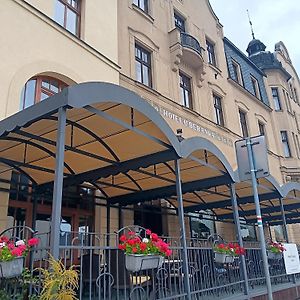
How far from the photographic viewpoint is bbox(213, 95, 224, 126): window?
15.8 metres

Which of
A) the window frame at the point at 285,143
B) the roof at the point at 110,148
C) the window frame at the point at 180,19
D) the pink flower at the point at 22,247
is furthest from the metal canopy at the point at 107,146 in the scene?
the window frame at the point at 285,143

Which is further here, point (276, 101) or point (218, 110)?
point (276, 101)

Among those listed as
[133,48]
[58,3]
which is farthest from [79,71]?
[133,48]

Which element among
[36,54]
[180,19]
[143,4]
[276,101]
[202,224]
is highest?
[180,19]

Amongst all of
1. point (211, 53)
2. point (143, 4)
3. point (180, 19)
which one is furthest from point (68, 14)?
point (211, 53)

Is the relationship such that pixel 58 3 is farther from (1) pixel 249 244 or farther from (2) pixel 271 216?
(2) pixel 271 216

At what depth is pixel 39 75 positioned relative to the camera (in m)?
8.17

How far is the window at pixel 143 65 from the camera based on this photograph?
1197cm

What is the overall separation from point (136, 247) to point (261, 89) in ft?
62.3

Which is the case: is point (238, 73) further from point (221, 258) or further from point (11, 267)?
point (11, 267)

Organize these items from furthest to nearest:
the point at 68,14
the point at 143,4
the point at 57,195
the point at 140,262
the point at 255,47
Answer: the point at 255,47
the point at 143,4
the point at 68,14
the point at 140,262
the point at 57,195

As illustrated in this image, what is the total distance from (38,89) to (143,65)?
501 cm

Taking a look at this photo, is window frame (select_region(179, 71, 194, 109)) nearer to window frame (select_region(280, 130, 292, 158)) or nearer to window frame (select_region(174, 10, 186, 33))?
window frame (select_region(174, 10, 186, 33))

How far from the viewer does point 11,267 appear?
416 cm
